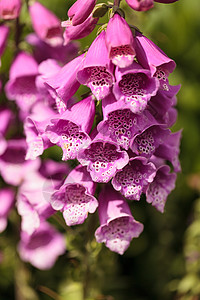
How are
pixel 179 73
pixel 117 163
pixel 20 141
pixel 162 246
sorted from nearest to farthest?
1. pixel 117 163
2. pixel 20 141
3. pixel 162 246
4. pixel 179 73

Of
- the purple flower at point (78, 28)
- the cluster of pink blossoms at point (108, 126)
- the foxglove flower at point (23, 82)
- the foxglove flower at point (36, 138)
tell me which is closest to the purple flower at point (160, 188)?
the cluster of pink blossoms at point (108, 126)

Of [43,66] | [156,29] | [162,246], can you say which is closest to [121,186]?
[43,66]

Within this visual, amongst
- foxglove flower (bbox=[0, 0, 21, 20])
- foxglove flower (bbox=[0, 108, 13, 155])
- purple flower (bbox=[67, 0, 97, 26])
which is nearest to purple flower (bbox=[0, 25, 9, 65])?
foxglove flower (bbox=[0, 0, 21, 20])

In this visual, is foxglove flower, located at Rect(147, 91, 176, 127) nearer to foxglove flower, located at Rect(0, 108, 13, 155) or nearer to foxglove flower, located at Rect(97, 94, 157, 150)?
foxglove flower, located at Rect(97, 94, 157, 150)

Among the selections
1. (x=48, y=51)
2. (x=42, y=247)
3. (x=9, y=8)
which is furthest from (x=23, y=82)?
(x=42, y=247)

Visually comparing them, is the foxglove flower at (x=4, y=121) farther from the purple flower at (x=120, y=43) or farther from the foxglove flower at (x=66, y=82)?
the purple flower at (x=120, y=43)

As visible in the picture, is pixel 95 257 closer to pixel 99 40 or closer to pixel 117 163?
pixel 117 163
